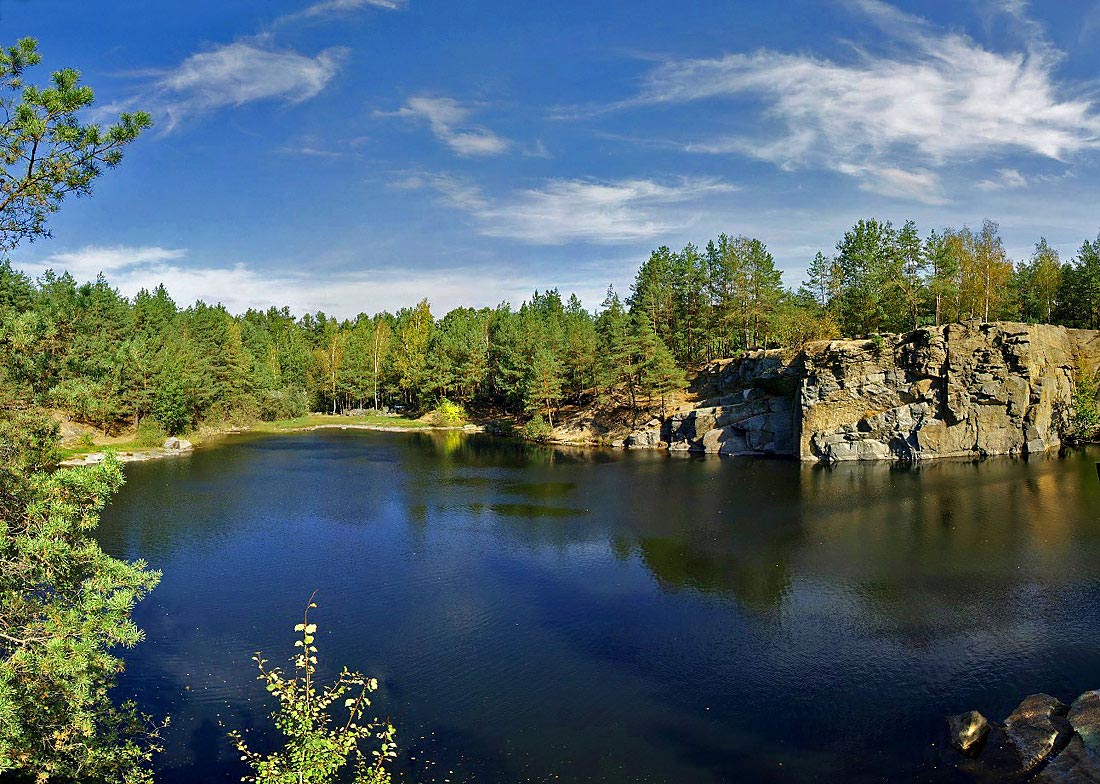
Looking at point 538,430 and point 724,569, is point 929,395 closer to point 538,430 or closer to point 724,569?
point 724,569

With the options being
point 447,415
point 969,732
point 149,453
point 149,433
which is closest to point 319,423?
point 447,415

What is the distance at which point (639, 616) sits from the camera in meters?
24.6

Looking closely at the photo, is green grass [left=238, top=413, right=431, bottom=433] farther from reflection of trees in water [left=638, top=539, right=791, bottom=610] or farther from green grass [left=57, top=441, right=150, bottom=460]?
reflection of trees in water [left=638, top=539, right=791, bottom=610]

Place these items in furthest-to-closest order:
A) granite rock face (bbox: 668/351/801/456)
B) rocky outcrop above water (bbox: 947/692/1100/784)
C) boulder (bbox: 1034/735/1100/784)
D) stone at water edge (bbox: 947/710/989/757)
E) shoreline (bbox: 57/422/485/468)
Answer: granite rock face (bbox: 668/351/801/456), shoreline (bbox: 57/422/485/468), stone at water edge (bbox: 947/710/989/757), rocky outcrop above water (bbox: 947/692/1100/784), boulder (bbox: 1034/735/1100/784)

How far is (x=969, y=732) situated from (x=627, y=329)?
65170 millimetres

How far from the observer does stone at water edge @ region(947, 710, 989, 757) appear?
1597 centimetres

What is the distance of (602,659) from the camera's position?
21.1 meters

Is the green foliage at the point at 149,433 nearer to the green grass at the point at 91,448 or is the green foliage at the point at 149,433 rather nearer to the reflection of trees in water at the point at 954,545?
the green grass at the point at 91,448

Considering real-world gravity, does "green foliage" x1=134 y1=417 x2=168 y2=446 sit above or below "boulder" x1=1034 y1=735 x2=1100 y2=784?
above

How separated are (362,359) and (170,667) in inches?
3839

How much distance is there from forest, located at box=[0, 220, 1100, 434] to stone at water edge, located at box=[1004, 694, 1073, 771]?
170ft

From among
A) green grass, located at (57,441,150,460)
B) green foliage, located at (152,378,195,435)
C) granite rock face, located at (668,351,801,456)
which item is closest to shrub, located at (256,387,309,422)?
green foliage, located at (152,378,195,435)

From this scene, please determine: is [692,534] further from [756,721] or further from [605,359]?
[605,359]

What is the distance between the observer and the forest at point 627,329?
222 feet
